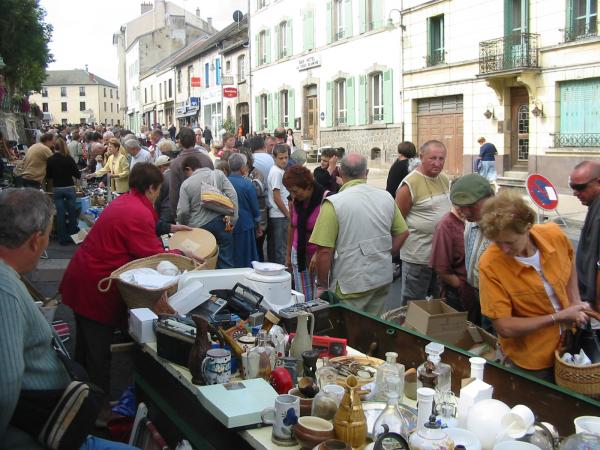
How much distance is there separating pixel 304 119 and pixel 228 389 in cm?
2771

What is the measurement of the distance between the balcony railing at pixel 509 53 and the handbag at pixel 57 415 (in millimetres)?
17616

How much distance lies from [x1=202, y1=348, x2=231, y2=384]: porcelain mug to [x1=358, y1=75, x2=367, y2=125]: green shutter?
22619 mm

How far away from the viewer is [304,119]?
3012cm

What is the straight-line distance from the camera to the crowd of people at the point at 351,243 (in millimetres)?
2783

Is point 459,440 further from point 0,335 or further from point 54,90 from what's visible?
point 54,90

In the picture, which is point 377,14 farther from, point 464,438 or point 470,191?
point 464,438

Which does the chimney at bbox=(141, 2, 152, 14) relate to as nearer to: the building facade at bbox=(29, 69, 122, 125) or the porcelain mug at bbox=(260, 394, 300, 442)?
the building facade at bbox=(29, 69, 122, 125)

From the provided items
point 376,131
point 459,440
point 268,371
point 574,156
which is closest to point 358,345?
point 268,371

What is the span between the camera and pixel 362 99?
25172mm

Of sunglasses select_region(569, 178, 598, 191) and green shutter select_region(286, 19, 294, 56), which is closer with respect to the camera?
sunglasses select_region(569, 178, 598, 191)

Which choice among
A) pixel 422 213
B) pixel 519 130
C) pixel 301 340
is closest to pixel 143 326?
pixel 301 340

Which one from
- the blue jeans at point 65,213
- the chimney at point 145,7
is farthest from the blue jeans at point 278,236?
the chimney at point 145,7

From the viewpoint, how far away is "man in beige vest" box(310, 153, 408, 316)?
15.0ft

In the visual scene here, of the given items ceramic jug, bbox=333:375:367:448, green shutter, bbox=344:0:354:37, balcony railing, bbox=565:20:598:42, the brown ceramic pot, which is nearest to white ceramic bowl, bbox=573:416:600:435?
ceramic jug, bbox=333:375:367:448
